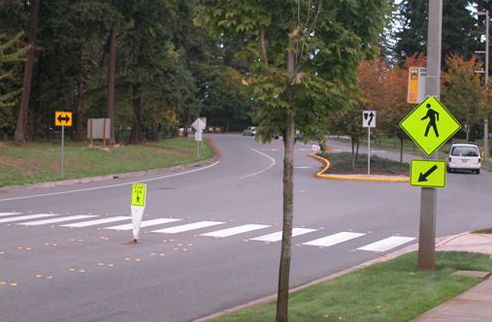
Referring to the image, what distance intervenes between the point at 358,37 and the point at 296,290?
4.00 metres

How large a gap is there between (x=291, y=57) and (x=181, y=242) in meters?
7.86

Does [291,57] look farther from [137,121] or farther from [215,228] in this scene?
[137,121]

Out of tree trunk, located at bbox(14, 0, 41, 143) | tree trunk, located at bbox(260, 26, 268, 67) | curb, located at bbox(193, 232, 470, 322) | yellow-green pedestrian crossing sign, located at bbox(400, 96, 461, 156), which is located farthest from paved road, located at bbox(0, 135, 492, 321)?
tree trunk, located at bbox(14, 0, 41, 143)

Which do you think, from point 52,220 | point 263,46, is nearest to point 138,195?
point 52,220

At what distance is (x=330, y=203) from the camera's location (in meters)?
22.3

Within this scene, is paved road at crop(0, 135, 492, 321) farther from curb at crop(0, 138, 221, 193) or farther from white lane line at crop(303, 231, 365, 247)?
curb at crop(0, 138, 221, 193)

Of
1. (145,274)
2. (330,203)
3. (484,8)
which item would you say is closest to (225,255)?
(145,274)

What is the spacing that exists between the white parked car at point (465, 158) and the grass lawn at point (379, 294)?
97.2 feet

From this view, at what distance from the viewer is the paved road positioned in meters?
9.04

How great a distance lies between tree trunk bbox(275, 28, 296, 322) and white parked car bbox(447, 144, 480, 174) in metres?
35.0

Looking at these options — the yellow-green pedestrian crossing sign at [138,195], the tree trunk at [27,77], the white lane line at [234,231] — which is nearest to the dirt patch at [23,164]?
the tree trunk at [27,77]

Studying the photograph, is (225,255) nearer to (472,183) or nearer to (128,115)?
(472,183)

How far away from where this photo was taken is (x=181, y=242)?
14.0 m

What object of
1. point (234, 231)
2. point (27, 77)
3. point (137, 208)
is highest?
point (27, 77)
